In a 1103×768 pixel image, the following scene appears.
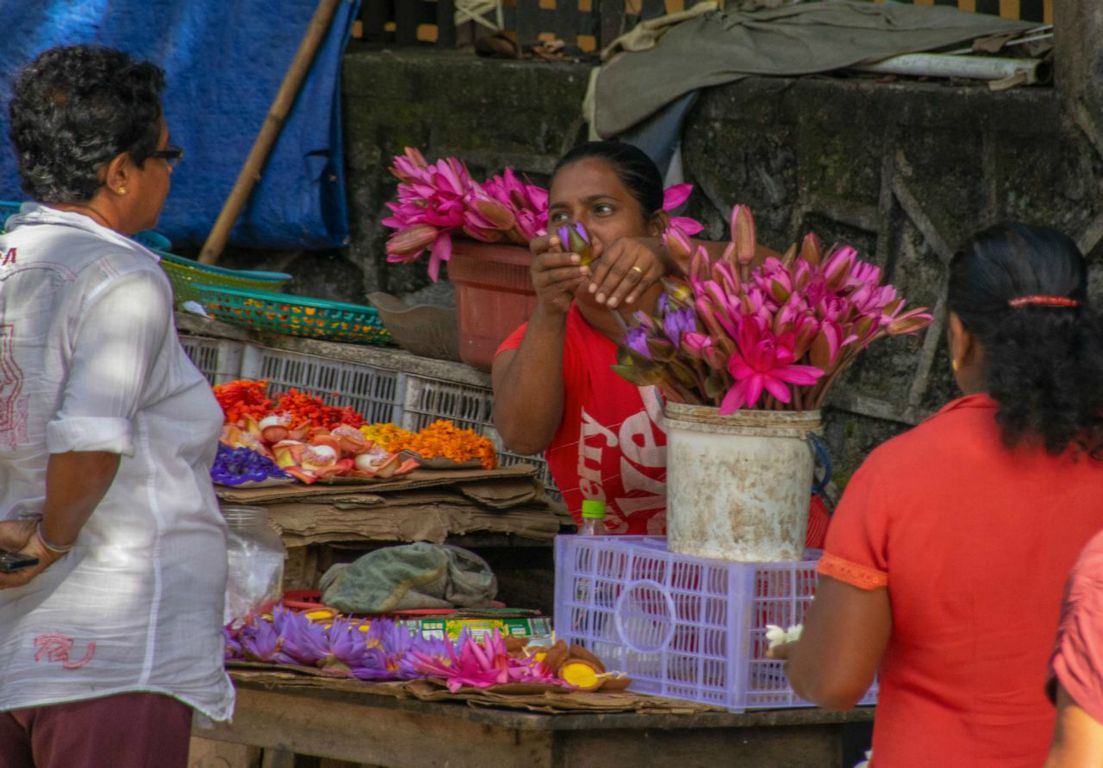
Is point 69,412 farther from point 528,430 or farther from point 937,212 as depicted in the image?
point 937,212

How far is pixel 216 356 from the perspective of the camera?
500 cm

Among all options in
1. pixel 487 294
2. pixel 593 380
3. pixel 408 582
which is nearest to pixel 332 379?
pixel 487 294

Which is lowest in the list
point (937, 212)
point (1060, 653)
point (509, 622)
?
point (509, 622)

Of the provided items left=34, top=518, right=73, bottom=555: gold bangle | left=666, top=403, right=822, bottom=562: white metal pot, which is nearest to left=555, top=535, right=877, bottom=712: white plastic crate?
left=666, top=403, right=822, bottom=562: white metal pot

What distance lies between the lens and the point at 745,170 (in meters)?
5.13

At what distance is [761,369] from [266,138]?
12.3 ft

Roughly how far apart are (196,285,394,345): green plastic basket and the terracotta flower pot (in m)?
0.50

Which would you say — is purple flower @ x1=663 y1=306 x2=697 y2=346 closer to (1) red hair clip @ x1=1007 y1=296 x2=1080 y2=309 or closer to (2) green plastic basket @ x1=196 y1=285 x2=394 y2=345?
(1) red hair clip @ x1=1007 y1=296 x2=1080 y2=309

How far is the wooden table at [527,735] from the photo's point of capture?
2623 mm

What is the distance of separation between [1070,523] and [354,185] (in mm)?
4456

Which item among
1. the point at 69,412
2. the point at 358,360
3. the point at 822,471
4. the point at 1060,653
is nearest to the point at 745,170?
the point at 358,360

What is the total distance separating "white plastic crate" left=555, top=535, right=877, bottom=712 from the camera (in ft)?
8.46

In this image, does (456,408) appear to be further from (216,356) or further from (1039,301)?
(1039,301)

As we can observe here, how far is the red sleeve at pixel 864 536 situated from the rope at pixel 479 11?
14.5ft
